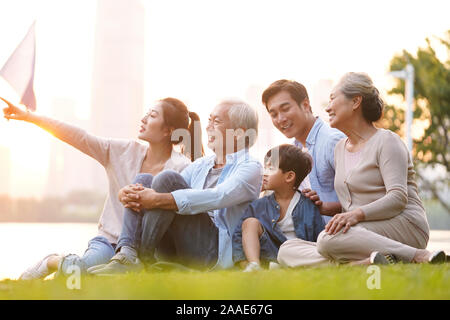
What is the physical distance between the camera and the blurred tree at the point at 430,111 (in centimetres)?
1980

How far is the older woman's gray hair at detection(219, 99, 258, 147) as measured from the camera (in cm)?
418

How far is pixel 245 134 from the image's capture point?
4.19 m

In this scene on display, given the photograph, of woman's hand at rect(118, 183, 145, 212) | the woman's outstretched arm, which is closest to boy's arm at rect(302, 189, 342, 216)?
woman's hand at rect(118, 183, 145, 212)

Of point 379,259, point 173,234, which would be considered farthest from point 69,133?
point 379,259

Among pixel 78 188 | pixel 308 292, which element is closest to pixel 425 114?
pixel 308 292

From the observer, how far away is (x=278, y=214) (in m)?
4.04

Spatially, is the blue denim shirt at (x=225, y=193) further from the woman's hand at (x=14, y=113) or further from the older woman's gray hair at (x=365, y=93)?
the woman's hand at (x=14, y=113)

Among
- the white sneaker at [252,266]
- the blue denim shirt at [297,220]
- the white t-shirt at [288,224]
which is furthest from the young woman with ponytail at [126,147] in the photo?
the white sneaker at [252,266]

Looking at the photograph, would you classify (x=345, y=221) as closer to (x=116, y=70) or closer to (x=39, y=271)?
(x=39, y=271)

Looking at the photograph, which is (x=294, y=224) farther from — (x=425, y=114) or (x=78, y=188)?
(x=78, y=188)

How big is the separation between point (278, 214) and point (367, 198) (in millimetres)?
573

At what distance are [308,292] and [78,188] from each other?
47.0 m

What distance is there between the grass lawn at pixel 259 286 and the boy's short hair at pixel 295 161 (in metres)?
1.05

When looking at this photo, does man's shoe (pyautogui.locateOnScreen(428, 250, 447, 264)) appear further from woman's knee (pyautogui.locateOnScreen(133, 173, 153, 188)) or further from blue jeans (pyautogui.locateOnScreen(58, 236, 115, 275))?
blue jeans (pyautogui.locateOnScreen(58, 236, 115, 275))
